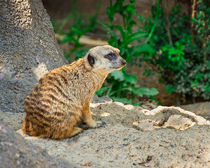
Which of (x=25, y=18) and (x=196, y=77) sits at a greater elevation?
(x=25, y=18)

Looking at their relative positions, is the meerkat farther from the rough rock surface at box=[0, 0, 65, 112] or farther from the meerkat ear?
the rough rock surface at box=[0, 0, 65, 112]

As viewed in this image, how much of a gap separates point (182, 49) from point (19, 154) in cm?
364

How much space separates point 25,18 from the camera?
146 inches

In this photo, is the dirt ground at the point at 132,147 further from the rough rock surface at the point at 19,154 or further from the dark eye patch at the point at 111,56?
the dark eye patch at the point at 111,56

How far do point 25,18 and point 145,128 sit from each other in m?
1.83

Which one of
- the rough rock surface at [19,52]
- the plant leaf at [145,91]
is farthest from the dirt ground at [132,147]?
the plant leaf at [145,91]

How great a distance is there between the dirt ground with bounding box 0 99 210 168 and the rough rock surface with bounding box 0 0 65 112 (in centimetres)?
36

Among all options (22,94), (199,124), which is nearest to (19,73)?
(22,94)

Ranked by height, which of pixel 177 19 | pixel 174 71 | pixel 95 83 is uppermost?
pixel 177 19

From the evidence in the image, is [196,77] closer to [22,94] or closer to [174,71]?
[174,71]

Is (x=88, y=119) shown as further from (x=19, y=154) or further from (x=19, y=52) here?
(x=19, y=154)

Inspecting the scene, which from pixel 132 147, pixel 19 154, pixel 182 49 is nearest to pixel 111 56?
pixel 132 147

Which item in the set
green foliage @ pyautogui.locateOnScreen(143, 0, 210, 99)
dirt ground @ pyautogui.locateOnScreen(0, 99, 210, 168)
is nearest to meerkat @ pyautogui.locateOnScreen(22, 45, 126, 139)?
dirt ground @ pyautogui.locateOnScreen(0, 99, 210, 168)

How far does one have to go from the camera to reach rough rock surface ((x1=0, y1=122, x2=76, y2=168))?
1908mm
